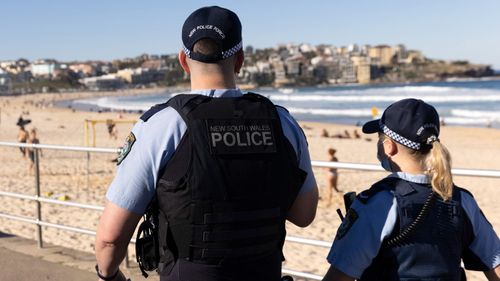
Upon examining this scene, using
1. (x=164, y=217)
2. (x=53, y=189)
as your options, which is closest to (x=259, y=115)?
(x=164, y=217)

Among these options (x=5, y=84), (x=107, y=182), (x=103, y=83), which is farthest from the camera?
(x=103, y=83)

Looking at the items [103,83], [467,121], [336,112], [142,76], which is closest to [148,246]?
[467,121]

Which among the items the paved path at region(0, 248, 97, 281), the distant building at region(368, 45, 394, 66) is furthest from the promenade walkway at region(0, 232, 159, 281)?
the distant building at region(368, 45, 394, 66)

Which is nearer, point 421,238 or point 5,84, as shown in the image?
point 421,238

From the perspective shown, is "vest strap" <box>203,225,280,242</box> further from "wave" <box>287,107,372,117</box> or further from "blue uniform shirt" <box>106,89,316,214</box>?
"wave" <box>287,107,372,117</box>

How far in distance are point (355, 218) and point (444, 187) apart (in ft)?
0.97

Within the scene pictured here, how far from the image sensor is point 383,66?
569 feet

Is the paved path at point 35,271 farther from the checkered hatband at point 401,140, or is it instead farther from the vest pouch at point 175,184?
the checkered hatband at point 401,140

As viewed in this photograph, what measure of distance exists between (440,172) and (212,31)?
0.85m

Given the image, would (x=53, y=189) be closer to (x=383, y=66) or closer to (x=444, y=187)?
(x=444, y=187)

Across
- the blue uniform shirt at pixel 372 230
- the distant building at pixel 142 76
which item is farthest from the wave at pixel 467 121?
the distant building at pixel 142 76

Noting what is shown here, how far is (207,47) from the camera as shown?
1903 mm

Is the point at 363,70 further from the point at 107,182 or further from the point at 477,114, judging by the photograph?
the point at 107,182

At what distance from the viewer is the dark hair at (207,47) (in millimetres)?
1900
